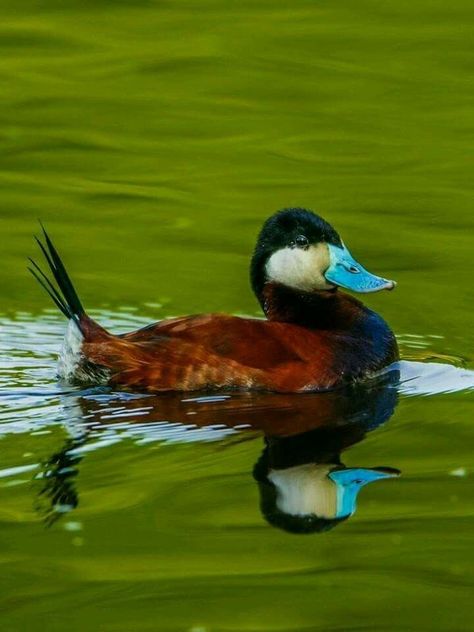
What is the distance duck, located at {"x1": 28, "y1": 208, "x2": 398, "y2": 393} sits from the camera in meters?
7.37

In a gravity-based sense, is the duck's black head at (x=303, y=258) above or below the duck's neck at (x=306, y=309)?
above

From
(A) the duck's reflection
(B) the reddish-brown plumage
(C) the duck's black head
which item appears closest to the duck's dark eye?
(C) the duck's black head

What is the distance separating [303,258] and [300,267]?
0.04 meters

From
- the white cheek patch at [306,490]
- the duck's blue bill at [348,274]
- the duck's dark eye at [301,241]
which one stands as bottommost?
the white cheek patch at [306,490]

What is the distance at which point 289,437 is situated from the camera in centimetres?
674

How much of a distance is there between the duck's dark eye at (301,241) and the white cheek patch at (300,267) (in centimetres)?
2

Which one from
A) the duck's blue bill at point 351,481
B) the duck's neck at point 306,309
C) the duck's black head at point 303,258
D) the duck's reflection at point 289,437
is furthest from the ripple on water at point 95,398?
the duck's blue bill at point 351,481

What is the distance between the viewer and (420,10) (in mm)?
15008

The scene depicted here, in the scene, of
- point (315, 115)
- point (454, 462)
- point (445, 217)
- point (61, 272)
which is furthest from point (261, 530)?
point (315, 115)

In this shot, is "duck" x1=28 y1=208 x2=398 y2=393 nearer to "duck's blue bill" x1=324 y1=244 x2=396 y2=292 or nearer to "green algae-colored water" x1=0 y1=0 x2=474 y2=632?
"duck's blue bill" x1=324 y1=244 x2=396 y2=292

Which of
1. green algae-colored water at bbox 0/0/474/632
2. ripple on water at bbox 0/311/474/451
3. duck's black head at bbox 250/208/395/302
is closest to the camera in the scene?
green algae-colored water at bbox 0/0/474/632

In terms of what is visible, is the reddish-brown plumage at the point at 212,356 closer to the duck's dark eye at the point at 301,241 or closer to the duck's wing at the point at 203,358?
the duck's wing at the point at 203,358

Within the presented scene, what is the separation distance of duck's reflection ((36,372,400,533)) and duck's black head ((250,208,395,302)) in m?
0.52

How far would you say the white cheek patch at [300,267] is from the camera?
7.92 m
